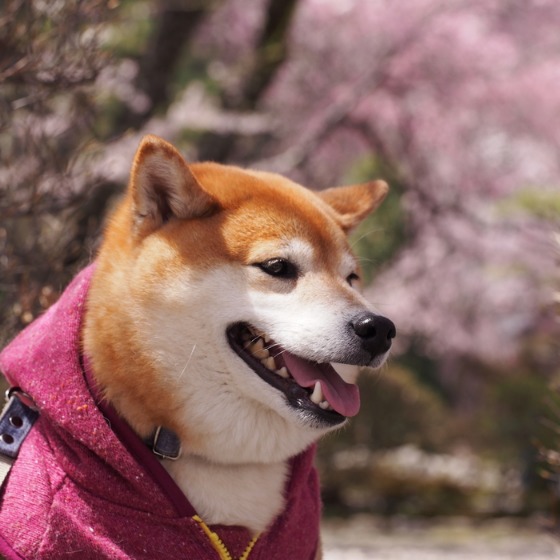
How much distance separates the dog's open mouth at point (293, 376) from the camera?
2324 millimetres

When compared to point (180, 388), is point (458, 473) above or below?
below

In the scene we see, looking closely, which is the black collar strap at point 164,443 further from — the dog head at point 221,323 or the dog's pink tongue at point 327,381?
the dog's pink tongue at point 327,381

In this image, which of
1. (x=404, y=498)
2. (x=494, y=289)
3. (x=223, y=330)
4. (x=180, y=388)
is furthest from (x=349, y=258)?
(x=494, y=289)

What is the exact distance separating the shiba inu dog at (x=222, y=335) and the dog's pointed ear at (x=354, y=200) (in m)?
0.39

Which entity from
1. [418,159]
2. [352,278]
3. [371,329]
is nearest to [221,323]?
[371,329]

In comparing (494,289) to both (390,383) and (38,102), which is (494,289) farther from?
(38,102)

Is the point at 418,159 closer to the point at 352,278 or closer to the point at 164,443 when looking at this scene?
the point at 352,278

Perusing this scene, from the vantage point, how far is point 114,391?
2.28 meters

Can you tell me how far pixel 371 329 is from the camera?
2.30 m

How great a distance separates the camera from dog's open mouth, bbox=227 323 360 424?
91.5 inches

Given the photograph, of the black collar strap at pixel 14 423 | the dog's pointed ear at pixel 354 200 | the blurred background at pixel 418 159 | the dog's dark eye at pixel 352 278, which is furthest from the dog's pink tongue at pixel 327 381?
the blurred background at pixel 418 159

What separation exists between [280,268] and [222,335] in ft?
0.80

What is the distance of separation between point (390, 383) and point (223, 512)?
20.8 feet

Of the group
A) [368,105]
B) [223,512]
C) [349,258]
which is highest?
[349,258]
